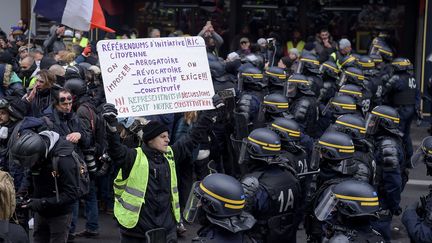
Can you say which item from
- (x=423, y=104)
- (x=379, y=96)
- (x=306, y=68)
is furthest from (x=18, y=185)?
(x=423, y=104)

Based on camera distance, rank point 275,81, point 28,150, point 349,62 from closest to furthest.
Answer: point 28,150, point 275,81, point 349,62

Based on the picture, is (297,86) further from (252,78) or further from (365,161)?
(365,161)

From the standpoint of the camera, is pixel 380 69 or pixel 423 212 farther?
pixel 380 69

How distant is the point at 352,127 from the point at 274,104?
4.53 feet

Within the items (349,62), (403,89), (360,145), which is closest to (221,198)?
(360,145)

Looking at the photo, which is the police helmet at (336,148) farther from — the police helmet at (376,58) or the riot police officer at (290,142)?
the police helmet at (376,58)

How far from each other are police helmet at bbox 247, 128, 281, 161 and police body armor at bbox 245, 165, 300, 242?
12 cm

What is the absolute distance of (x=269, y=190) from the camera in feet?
20.6

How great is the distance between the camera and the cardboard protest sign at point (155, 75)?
23.4 ft

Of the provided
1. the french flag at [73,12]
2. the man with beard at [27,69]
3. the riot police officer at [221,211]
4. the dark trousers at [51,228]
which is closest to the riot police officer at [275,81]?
the french flag at [73,12]

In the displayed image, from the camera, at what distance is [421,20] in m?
17.4

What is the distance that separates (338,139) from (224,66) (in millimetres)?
4285

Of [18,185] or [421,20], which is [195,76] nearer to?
[18,185]

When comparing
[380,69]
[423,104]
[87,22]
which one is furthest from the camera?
[423,104]
